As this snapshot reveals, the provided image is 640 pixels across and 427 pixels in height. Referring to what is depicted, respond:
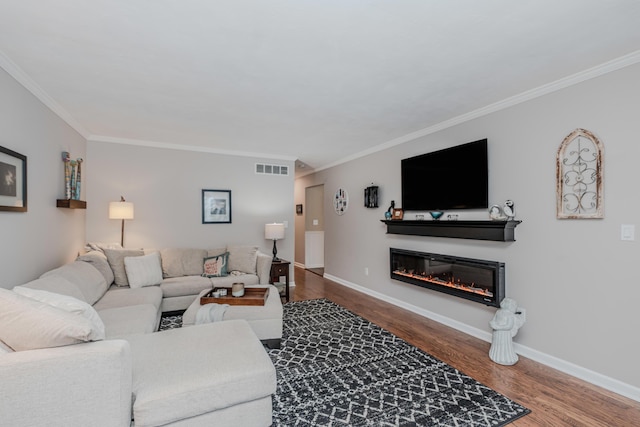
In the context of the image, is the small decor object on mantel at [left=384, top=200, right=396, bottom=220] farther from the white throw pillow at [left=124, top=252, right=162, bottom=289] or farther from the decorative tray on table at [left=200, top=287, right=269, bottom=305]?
the white throw pillow at [left=124, top=252, right=162, bottom=289]

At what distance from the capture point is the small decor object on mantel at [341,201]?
563cm

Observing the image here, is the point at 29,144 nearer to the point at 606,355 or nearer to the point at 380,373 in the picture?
the point at 380,373

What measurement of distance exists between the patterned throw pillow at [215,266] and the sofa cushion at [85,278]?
3.90 feet

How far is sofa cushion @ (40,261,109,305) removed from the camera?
2659 millimetres

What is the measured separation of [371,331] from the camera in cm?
337

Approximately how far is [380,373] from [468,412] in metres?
0.68

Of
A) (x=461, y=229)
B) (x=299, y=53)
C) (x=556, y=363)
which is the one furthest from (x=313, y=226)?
(x=299, y=53)

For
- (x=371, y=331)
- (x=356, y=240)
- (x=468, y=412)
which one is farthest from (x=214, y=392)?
(x=356, y=240)

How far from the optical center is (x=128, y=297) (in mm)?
3125

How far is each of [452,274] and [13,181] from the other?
422cm

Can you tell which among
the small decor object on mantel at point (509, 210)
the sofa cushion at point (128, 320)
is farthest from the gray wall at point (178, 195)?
the small decor object on mantel at point (509, 210)

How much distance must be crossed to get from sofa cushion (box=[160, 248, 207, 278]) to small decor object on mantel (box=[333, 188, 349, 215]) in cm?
258

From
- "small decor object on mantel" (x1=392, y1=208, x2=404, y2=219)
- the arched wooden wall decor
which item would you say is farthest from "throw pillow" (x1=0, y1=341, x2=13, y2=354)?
"small decor object on mantel" (x1=392, y1=208, x2=404, y2=219)

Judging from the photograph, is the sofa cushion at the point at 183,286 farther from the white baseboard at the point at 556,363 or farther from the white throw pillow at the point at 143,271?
the white baseboard at the point at 556,363
